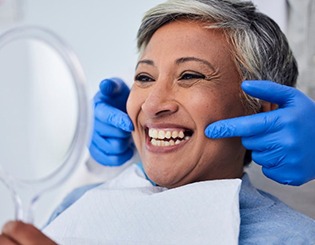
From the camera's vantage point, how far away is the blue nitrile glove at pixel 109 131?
68.7 inches

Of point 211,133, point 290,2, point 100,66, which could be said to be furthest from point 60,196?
point 290,2

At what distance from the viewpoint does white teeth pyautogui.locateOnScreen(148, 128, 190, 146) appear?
1.36m

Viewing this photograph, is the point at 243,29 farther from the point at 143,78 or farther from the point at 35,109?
the point at 35,109

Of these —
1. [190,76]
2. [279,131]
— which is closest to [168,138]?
[190,76]

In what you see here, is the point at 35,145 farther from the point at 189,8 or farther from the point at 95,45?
the point at 95,45

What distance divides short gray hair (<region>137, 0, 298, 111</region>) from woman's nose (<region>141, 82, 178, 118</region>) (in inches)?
7.1

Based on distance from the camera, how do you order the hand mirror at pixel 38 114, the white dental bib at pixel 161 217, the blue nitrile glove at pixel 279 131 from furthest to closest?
the blue nitrile glove at pixel 279 131, the white dental bib at pixel 161 217, the hand mirror at pixel 38 114

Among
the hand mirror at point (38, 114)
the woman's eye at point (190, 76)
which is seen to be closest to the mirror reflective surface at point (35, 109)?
the hand mirror at point (38, 114)

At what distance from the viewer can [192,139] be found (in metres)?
1.35

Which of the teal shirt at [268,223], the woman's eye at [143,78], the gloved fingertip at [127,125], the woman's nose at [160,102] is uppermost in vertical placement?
the woman's eye at [143,78]

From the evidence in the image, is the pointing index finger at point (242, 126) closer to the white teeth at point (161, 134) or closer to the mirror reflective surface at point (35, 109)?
the white teeth at point (161, 134)

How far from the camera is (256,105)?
145 cm

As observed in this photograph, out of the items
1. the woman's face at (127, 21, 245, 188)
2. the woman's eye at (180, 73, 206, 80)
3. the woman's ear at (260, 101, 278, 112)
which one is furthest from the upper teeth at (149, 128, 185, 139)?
the woman's ear at (260, 101, 278, 112)

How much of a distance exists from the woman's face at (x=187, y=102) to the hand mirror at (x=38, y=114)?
0.25m
